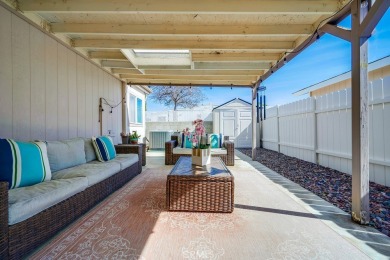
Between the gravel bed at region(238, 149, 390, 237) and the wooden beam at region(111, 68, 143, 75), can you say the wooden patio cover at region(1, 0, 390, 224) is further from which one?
the wooden beam at region(111, 68, 143, 75)

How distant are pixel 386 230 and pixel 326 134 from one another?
329 centimetres

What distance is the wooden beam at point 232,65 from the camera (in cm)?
521

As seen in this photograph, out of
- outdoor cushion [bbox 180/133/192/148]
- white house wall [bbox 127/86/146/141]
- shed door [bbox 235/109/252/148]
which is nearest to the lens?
outdoor cushion [bbox 180/133/192/148]

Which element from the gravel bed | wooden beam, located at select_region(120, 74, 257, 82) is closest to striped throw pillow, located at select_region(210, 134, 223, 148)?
the gravel bed

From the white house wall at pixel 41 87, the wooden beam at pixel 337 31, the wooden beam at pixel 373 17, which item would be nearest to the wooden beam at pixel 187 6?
the wooden beam at pixel 337 31

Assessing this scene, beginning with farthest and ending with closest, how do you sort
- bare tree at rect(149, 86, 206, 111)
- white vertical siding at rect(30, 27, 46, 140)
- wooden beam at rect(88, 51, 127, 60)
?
bare tree at rect(149, 86, 206, 111) < wooden beam at rect(88, 51, 127, 60) < white vertical siding at rect(30, 27, 46, 140)

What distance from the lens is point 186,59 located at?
4906 millimetres

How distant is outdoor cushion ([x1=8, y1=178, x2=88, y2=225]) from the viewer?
1629 mm

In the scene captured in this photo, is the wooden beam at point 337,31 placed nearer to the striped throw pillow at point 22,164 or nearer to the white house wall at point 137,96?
the striped throw pillow at point 22,164

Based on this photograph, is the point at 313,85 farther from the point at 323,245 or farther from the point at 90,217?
the point at 90,217

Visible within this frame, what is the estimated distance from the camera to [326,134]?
5.03 metres

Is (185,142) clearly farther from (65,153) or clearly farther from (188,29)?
(65,153)

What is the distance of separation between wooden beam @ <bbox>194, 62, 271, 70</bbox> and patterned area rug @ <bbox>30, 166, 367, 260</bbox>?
3426mm

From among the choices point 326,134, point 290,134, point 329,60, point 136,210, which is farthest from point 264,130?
point 136,210
